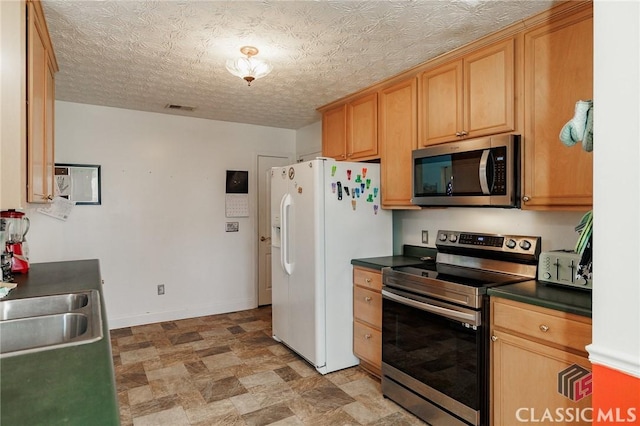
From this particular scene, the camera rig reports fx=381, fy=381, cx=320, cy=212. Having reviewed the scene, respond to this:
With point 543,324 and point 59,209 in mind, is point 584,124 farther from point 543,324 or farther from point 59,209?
point 59,209

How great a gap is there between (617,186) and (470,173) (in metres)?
1.19

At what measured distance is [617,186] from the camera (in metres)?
1.20

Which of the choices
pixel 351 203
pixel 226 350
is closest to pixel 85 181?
pixel 226 350

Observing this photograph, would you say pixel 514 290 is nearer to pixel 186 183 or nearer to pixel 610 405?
pixel 610 405

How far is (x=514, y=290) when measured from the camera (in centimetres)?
194

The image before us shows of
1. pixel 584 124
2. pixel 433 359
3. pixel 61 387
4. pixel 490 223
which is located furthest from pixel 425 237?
pixel 61 387

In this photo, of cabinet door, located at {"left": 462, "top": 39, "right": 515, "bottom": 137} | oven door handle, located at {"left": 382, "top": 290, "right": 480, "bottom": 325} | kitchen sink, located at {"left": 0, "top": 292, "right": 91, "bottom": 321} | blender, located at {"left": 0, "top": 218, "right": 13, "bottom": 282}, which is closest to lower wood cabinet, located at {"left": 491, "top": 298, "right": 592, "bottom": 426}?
oven door handle, located at {"left": 382, "top": 290, "right": 480, "bottom": 325}

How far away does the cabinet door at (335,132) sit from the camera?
3.61 meters

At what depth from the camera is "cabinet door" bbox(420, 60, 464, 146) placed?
2.51 m

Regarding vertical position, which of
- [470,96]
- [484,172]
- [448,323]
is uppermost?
[470,96]

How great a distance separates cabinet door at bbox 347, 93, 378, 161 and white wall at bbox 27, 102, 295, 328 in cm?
166

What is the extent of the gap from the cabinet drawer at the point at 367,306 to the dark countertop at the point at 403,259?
0.68ft

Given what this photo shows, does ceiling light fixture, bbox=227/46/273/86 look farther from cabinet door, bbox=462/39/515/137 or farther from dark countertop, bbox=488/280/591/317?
dark countertop, bbox=488/280/591/317

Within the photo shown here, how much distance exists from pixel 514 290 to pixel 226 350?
2.51 metres
